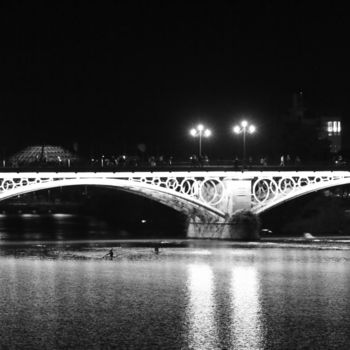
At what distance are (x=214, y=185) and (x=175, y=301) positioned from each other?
40.9 meters

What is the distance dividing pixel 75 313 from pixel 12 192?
36.7 metres

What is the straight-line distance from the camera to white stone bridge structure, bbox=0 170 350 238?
239ft

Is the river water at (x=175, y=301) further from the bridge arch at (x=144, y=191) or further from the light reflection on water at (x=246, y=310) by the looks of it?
the bridge arch at (x=144, y=191)

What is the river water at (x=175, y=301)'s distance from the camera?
29292 millimetres

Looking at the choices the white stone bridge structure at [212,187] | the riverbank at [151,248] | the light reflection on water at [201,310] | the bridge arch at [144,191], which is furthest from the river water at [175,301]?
the white stone bridge structure at [212,187]

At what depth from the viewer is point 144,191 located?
76.1 m

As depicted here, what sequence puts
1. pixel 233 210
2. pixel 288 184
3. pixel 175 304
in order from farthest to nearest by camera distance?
pixel 288 184, pixel 233 210, pixel 175 304

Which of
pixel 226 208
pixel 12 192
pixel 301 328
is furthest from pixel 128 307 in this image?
pixel 226 208

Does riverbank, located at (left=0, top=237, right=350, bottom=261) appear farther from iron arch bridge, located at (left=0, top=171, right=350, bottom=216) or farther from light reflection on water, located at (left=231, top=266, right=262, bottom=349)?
light reflection on water, located at (left=231, top=266, right=262, bottom=349)

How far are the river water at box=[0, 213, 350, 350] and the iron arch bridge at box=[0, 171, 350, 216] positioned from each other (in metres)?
13.3

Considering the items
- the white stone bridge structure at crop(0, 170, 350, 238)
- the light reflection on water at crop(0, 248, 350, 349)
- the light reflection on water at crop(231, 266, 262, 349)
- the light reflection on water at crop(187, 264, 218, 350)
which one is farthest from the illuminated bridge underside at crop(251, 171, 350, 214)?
the light reflection on water at crop(231, 266, 262, 349)

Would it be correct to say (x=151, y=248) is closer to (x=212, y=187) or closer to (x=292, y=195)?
(x=212, y=187)

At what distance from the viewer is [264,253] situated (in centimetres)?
6147

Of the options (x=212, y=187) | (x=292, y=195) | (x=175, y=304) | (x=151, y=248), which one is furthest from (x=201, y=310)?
(x=212, y=187)
